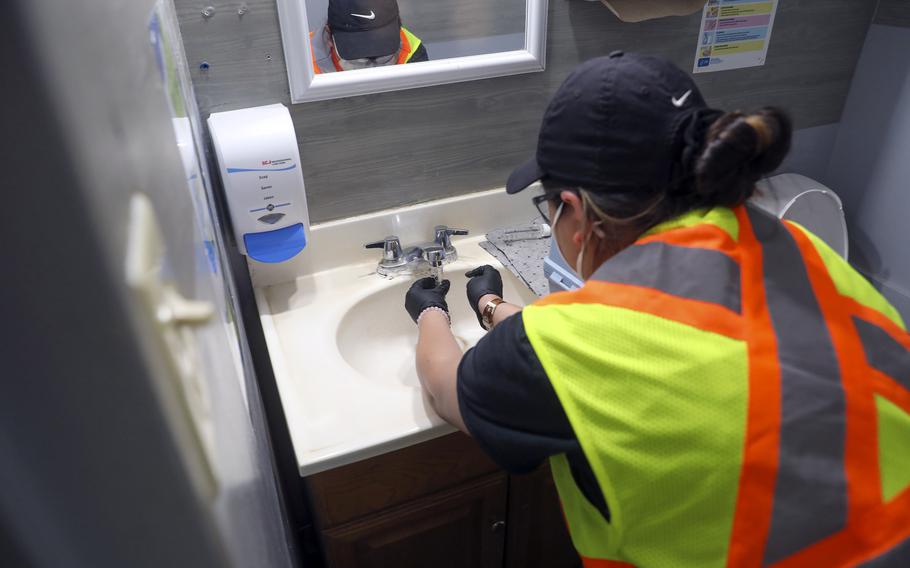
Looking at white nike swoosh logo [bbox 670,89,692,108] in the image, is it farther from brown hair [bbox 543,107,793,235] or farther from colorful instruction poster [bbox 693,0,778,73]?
colorful instruction poster [bbox 693,0,778,73]

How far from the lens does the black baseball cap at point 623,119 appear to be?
663 mm

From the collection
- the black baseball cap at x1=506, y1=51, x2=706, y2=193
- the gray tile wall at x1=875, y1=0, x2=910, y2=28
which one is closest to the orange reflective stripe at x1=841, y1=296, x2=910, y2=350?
the black baseball cap at x1=506, y1=51, x2=706, y2=193

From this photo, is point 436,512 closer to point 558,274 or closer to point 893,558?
point 558,274

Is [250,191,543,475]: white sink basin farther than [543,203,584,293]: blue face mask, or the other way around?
[543,203,584,293]: blue face mask

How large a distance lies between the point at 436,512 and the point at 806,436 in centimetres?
64

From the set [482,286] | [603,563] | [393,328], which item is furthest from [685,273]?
[393,328]

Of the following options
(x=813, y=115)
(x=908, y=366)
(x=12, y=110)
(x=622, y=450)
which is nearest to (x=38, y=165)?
(x=12, y=110)

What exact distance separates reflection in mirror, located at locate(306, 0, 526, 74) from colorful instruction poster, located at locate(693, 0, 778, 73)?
0.45 metres

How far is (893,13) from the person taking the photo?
4.73 feet

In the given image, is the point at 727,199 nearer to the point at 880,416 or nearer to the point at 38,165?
the point at 880,416

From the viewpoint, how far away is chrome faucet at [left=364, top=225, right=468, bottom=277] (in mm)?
1265

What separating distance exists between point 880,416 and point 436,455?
23.9 inches

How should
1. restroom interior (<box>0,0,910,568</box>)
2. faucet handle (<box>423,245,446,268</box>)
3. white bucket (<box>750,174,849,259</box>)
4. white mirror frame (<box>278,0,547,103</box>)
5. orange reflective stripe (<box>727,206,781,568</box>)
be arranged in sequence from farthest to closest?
white bucket (<box>750,174,849,259</box>)
faucet handle (<box>423,245,446,268</box>)
white mirror frame (<box>278,0,547,103</box>)
orange reflective stripe (<box>727,206,781,568</box>)
restroom interior (<box>0,0,910,568</box>)

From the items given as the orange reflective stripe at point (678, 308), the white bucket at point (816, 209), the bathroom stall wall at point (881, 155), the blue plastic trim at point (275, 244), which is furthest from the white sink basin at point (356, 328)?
the bathroom stall wall at point (881, 155)
